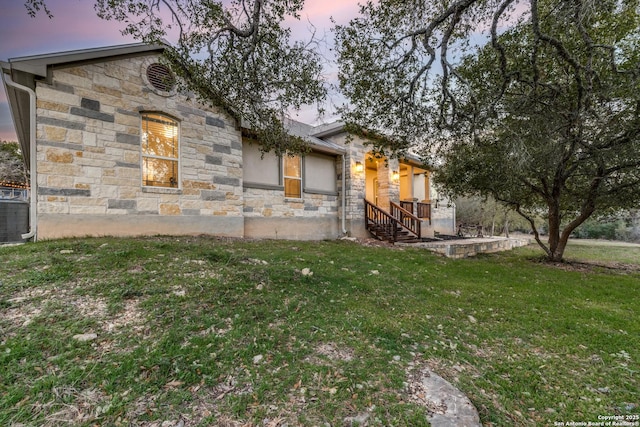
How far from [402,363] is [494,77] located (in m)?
5.79

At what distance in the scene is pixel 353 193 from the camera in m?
10.1

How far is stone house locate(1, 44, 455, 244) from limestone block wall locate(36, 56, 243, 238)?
18mm

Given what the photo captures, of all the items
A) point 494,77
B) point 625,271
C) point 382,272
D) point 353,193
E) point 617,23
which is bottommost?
point 625,271

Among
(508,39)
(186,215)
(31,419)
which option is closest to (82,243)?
(186,215)

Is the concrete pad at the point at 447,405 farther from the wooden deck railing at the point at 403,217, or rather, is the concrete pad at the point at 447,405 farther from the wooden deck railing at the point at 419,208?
the wooden deck railing at the point at 419,208

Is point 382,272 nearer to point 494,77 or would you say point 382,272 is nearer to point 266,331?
point 266,331

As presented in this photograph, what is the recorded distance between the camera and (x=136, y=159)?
6039 millimetres

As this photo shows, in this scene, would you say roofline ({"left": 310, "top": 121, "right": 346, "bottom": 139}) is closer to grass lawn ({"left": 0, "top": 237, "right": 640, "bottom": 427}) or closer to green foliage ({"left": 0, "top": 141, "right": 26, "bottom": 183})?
grass lawn ({"left": 0, "top": 237, "right": 640, "bottom": 427})

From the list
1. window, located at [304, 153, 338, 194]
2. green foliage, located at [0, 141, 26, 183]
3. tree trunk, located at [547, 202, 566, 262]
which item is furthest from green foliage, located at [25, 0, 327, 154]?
green foliage, located at [0, 141, 26, 183]

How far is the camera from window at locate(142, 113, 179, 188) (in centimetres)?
628

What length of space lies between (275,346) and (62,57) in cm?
671

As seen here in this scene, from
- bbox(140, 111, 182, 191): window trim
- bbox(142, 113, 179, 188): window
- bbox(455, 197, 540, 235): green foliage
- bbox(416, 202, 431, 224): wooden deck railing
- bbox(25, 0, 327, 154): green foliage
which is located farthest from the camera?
bbox(455, 197, 540, 235): green foliage

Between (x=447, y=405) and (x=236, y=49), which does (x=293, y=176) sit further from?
(x=447, y=405)

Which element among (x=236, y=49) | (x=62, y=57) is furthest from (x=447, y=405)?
(x=62, y=57)
